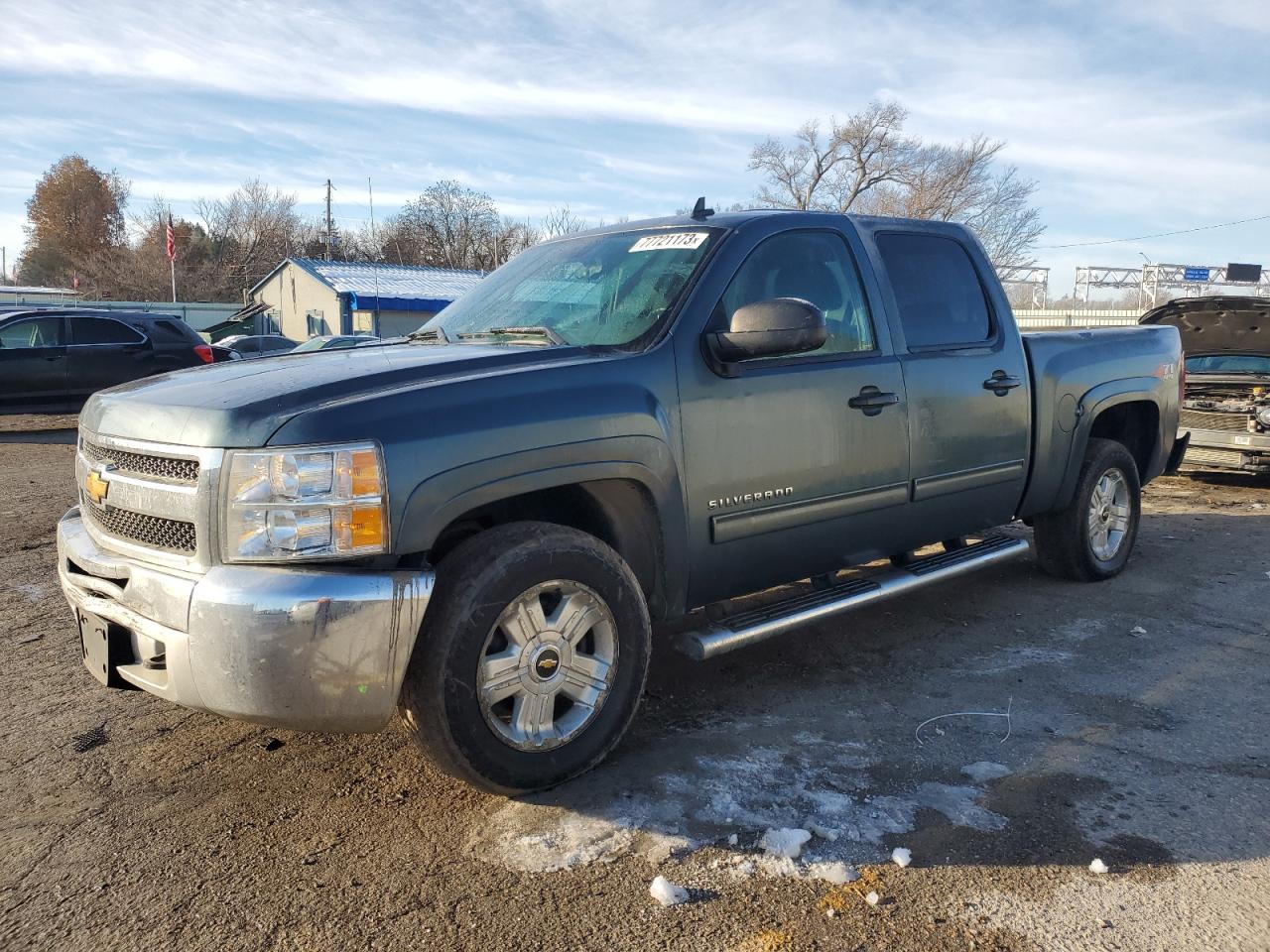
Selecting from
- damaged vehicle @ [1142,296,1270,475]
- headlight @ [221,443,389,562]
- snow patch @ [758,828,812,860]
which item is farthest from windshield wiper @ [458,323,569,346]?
damaged vehicle @ [1142,296,1270,475]

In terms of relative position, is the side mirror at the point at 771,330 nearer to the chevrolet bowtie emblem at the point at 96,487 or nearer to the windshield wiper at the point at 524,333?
the windshield wiper at the point at 524,333

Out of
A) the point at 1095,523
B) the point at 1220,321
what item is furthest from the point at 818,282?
the point at 1220,321

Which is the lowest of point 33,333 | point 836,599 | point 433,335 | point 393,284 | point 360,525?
point 836,599

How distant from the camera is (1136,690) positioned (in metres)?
4.08

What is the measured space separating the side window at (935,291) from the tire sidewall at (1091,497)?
121 centimetres

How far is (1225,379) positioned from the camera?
937 centimetres

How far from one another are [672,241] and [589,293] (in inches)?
15.8

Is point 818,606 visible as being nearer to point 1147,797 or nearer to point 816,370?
point 816,370

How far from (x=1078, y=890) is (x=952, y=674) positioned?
1.67 m

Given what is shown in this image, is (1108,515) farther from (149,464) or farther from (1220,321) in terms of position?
(149,464)

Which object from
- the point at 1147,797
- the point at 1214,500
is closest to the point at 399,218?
the point at 1214,500

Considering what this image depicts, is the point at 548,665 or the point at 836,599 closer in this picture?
the point at 548,665

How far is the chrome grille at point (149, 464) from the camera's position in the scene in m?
2.83

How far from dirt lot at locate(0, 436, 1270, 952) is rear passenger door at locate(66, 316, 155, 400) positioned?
10.2 m
